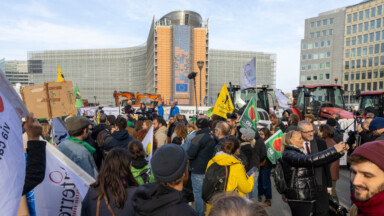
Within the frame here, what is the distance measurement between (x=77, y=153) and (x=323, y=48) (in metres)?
77.8

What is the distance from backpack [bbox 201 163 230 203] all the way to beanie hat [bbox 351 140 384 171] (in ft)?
5.38

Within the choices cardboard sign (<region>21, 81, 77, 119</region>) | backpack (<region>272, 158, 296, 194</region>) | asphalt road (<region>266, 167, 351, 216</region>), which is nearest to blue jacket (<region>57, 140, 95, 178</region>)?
cardboard sign (<region>21, 81, 77, 119</region>)

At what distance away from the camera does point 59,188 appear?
237 cm

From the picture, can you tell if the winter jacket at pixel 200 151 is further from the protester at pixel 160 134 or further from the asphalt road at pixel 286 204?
the asphalt road at pixel 286 204

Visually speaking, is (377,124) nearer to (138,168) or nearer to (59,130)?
(138,168)

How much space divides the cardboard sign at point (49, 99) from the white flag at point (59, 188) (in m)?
1.02

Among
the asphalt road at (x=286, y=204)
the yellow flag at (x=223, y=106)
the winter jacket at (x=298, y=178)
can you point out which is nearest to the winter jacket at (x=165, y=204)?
the winter jacket at (x=298, y=178)

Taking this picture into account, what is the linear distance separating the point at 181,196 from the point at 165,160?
0.96ft

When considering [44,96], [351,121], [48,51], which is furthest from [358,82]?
[48,51]

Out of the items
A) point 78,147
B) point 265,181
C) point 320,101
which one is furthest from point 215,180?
point 320,101

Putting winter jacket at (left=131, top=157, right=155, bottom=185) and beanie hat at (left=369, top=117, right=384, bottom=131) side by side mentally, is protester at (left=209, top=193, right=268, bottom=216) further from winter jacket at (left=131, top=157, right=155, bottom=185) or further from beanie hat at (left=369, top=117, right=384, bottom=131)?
beanie hat at (left=369, top=117, right=384, bottom=131)

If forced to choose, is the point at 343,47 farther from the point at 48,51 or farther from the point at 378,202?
the point at 48,51

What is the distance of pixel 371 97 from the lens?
45.3 feet

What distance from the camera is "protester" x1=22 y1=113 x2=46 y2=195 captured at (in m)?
1.90
